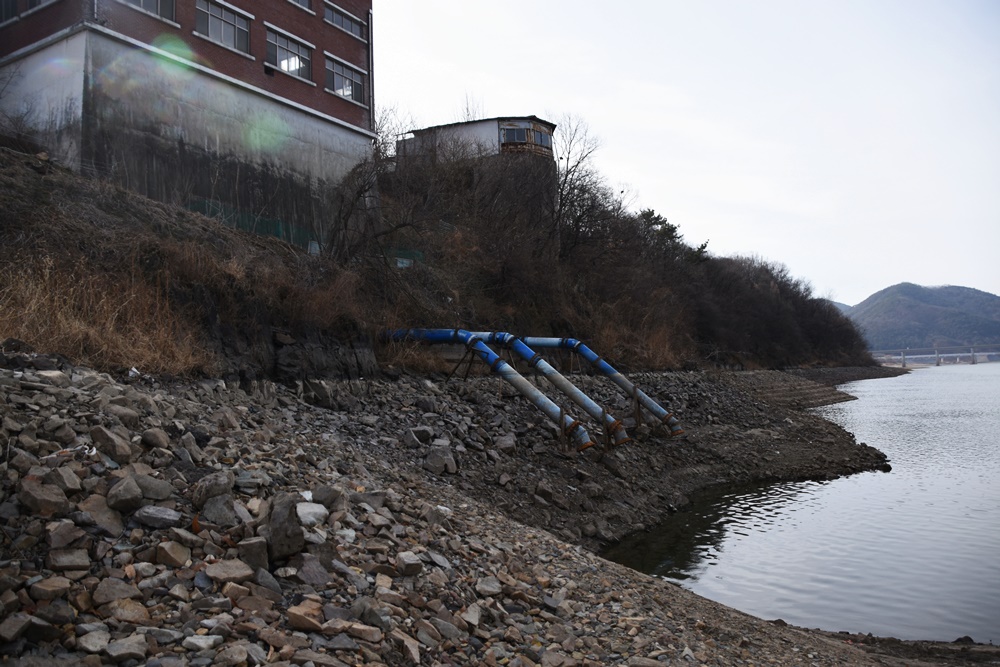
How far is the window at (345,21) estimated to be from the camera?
25.7m

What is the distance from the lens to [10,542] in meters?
4.93

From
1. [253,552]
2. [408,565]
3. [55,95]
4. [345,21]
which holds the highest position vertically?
[345,21]

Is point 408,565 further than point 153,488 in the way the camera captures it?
Yes

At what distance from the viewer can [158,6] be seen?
1905 centimetres

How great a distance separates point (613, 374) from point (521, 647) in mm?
15443

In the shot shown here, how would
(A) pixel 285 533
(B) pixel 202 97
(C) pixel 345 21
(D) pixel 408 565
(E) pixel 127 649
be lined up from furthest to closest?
(C) pixel 345 21
(B) pixel 202 97
(D) pixel 408 565
(A) pixel 285 533
(E) pixel 127 649

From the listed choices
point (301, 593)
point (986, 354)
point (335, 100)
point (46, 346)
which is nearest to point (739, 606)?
point (301, 593)

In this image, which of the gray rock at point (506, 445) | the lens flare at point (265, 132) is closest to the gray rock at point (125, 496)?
the gray rock at point (506, 445)

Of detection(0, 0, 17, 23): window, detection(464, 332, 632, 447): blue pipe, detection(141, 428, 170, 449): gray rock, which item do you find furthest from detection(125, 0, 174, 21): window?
detection(141, 428, 170, 449): gray rock

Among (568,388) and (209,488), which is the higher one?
(568,388)

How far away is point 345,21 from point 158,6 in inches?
345

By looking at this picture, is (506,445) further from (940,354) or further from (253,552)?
(940,354)

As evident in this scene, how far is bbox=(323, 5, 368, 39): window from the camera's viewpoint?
25688 mm

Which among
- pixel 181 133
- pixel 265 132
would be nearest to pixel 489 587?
pixel 181 133
